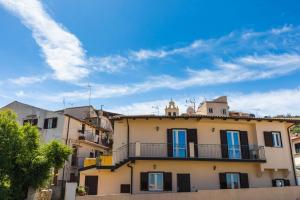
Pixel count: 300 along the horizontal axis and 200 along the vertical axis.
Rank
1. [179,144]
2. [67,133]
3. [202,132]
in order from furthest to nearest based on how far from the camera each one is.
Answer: [67,133], [202,132], [179,144]

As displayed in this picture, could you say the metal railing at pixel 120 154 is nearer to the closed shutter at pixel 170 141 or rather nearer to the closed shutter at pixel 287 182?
the closed shutter at pixel 170 141

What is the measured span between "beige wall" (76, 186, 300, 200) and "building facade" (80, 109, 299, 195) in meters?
3.27

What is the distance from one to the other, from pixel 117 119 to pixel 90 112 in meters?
21.2

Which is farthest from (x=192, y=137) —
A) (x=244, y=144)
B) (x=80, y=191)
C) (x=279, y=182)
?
(x=80, y=191)

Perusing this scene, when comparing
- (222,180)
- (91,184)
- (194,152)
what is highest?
(194,152)

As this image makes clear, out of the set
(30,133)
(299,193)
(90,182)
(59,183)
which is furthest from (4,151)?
(299,193)

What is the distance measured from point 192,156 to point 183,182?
1.99 meters

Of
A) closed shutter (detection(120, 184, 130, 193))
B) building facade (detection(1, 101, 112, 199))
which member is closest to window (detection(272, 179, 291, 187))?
closed shutter (detection(120, 184, 130, 193))

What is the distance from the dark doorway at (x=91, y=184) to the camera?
23.1m

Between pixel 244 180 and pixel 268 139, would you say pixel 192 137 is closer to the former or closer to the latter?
pixel 244 180

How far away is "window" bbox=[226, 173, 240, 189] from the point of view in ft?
76.5

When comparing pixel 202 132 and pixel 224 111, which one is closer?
pixel 202 132

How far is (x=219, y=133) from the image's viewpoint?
80.6 ft

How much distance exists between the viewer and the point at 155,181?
22656 millimetres
